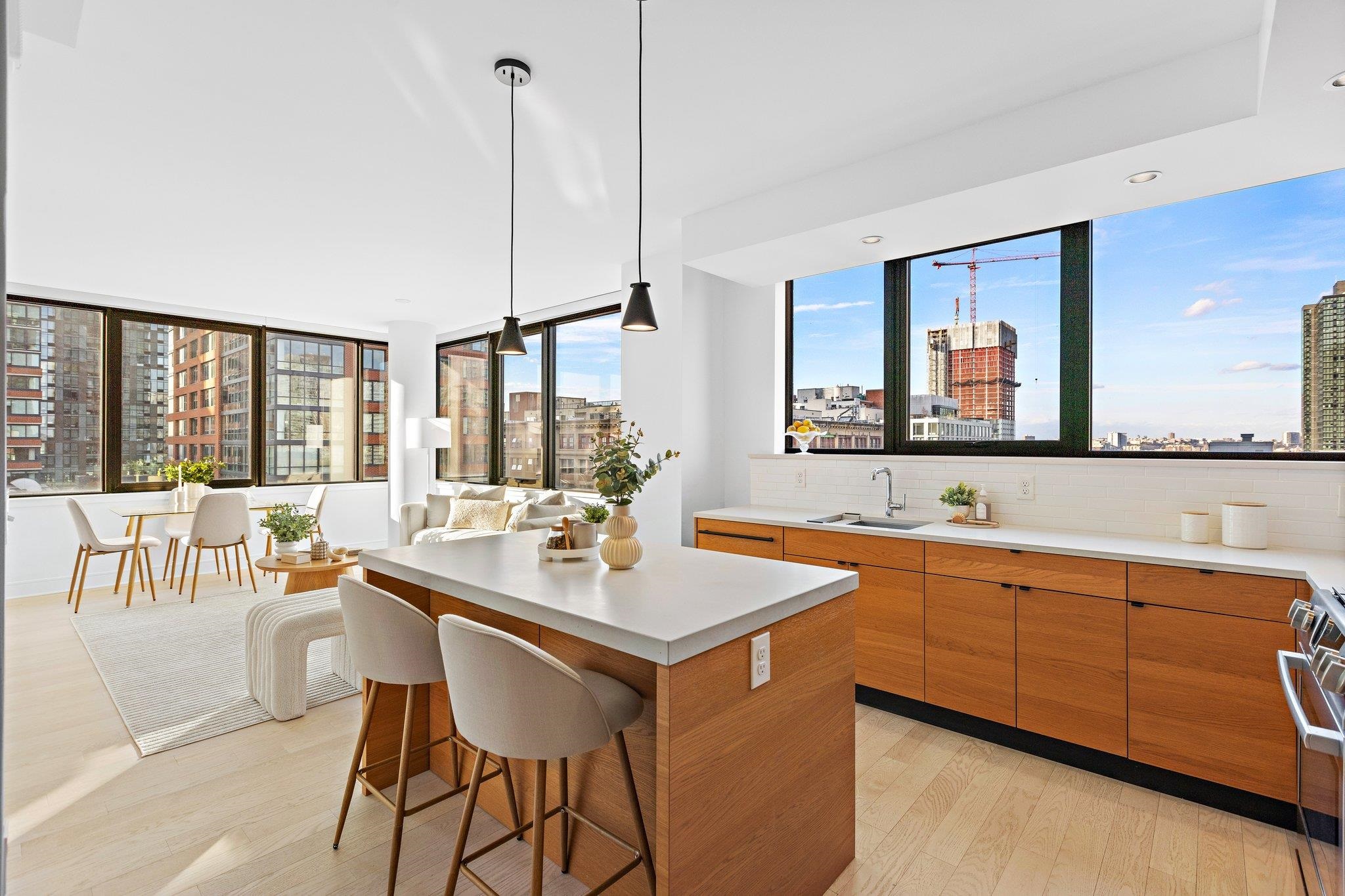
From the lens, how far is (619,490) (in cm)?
218

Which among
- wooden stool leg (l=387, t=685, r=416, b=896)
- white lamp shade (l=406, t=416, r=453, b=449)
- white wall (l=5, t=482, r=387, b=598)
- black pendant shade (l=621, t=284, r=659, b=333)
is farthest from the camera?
white lamp shade (l=406, t=416, r=453, b=449)

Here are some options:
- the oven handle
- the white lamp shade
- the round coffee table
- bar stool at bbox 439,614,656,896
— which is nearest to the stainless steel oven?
the oven handle

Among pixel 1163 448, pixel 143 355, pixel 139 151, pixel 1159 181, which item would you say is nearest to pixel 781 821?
pixel 1163 448

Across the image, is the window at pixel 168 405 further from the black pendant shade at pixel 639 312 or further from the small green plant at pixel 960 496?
the small green plant at pixel 960 496

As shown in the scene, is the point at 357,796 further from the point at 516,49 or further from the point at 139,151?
the point at 139,151

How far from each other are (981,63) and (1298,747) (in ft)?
8.23

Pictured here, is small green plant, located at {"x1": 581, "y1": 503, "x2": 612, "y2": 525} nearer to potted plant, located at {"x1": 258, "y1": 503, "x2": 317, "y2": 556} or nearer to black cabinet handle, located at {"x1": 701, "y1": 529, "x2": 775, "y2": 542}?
black cabinet handle, located at {"x1": 701, "y1": 529, "x2": 775, "y2": 542}

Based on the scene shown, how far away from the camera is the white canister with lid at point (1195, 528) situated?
2.76m

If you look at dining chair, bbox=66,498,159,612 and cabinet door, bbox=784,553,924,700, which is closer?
cabinet door, bbox=784,553,924,700

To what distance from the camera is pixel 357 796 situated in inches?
100

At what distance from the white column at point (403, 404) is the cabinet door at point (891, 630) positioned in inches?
226

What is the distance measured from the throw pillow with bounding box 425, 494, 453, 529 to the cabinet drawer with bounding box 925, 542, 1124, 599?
4815mm

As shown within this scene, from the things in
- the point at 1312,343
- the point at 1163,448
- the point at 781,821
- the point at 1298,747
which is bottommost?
the point at 781,821

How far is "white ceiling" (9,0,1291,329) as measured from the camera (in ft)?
7.47
